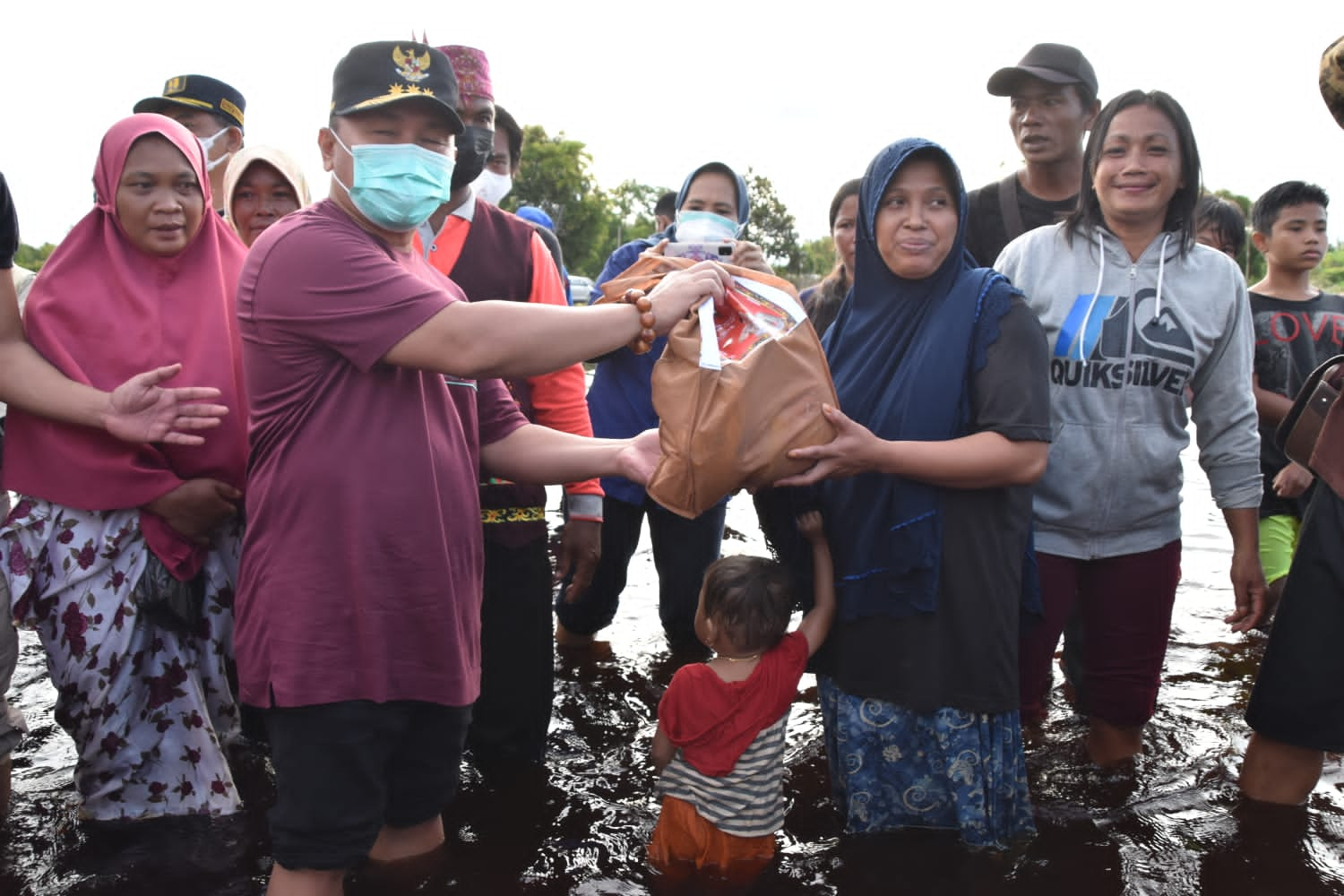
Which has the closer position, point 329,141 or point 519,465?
point 329,141

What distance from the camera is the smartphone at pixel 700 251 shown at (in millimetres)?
3125

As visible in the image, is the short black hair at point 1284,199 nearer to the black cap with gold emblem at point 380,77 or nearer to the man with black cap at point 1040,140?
the man with black cap at point 1040,140

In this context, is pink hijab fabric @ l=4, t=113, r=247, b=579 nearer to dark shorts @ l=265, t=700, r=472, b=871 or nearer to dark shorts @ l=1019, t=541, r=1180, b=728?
dark shorts @ l=265, t=700, r=472, b=871

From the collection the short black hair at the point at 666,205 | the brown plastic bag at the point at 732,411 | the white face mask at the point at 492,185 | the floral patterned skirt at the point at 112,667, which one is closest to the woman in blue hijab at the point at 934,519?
the brown plastic bag at the point at 732,411

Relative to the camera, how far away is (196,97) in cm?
418

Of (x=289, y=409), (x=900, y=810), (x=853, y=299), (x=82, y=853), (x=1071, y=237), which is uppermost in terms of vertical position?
(x=1071, y=237)

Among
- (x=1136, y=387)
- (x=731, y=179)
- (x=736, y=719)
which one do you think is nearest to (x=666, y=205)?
(x=731, y=179)

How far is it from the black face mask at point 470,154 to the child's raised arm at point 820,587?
147cm

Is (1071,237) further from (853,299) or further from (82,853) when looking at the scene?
(82,853)

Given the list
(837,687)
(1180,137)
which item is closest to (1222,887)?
(837,687)

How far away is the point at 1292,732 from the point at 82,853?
136 inches

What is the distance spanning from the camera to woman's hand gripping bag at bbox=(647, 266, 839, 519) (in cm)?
219

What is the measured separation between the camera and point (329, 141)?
7.52 ft

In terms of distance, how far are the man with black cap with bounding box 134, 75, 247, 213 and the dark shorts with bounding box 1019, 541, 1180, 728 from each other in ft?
11.8
